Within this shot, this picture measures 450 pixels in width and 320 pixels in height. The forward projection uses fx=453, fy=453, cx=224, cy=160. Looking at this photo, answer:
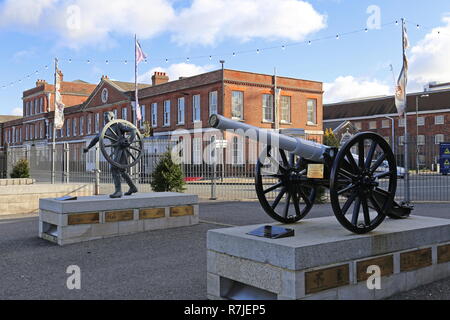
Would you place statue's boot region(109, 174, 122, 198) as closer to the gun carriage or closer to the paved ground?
the paved ground

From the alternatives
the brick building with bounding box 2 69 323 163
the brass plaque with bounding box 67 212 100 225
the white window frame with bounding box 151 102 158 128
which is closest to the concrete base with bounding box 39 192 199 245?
the brass plaque with bounding box 67 212 100 225

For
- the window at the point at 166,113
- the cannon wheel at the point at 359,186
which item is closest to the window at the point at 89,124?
the window at the point at 166,113

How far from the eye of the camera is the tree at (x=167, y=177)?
574 inches

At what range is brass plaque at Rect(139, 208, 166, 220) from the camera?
904cm

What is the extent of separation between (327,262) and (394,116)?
53.5m

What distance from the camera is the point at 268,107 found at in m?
34.2

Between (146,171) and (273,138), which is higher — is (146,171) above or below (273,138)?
below

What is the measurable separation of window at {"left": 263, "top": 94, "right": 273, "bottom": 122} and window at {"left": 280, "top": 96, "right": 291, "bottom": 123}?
1148 mm

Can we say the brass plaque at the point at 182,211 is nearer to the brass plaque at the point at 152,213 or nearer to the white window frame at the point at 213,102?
the brass plaque at the point at 152,213

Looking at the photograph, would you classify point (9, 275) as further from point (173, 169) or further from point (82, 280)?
point (173, 169)

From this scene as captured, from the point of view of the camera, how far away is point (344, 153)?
15.5 feet

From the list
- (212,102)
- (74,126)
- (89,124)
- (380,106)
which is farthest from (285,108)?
(74,126)

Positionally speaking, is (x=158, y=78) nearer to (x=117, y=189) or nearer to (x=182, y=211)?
(x=182, y=211)
